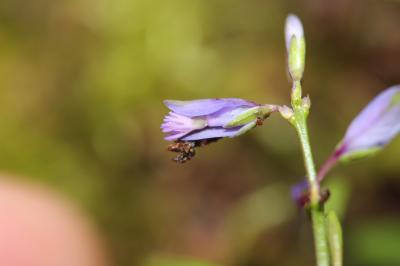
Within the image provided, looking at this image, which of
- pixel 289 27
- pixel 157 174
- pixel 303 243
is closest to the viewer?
pixel 289 27

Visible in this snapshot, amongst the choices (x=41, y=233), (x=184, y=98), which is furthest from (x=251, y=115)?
(x=184, y=98)

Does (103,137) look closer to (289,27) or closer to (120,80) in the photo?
(120,80)

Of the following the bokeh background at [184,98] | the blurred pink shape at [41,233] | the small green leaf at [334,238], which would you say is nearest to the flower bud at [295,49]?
the small green leaf at [334,238]

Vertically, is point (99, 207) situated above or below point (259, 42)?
below

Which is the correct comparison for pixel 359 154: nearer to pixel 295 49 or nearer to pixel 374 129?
pixel 374 129

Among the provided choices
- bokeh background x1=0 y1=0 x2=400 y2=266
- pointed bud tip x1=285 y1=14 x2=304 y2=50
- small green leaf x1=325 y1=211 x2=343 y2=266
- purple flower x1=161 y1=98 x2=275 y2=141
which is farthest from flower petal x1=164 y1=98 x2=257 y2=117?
bokeh background x1=0 y1=0 x2=400 y2=266

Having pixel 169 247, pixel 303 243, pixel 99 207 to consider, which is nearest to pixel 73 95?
pixel 99 207

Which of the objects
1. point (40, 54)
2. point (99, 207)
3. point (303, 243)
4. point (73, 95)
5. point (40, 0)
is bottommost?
point (303, 243)
